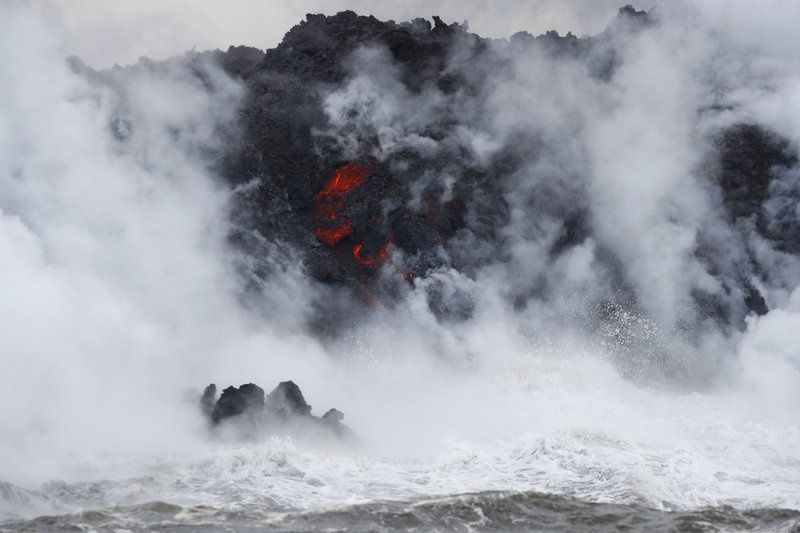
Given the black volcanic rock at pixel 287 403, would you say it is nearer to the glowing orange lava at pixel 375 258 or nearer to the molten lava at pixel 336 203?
the glowing orange lava at pixel 375 258

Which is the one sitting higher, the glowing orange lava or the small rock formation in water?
the glowing orange lava

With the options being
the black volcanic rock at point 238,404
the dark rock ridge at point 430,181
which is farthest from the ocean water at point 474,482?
the dark rock ridge at point 430,181

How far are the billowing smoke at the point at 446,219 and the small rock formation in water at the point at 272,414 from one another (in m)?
4.21

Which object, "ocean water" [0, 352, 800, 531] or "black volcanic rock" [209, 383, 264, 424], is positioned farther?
"black volcanic rock" [209, 383, 264, 424]

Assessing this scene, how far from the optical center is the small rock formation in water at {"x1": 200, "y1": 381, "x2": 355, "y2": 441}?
98.6 ft

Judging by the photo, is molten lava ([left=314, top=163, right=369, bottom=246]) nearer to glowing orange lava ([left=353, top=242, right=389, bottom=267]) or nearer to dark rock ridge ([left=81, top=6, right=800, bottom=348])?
dark rock ridge ([left=81, top=6, right=800, bottom=348])

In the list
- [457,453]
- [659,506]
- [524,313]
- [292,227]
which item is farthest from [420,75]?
[659,506]

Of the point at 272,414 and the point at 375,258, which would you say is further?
the point at 375,258

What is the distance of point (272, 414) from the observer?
30469mm

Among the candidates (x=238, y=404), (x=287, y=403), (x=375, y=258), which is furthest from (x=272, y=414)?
(x=375, y=258)

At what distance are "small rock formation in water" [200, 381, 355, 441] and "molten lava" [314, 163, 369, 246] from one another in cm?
1897

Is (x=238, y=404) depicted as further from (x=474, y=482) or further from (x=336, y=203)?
(x=336, y=203)

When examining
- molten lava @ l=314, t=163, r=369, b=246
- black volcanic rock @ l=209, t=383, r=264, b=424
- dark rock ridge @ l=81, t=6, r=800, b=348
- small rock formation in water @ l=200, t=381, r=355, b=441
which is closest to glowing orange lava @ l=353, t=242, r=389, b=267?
dark rock ridge @ l=81, t=6, r=800, b=348

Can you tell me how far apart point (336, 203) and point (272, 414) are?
70.0 ft
